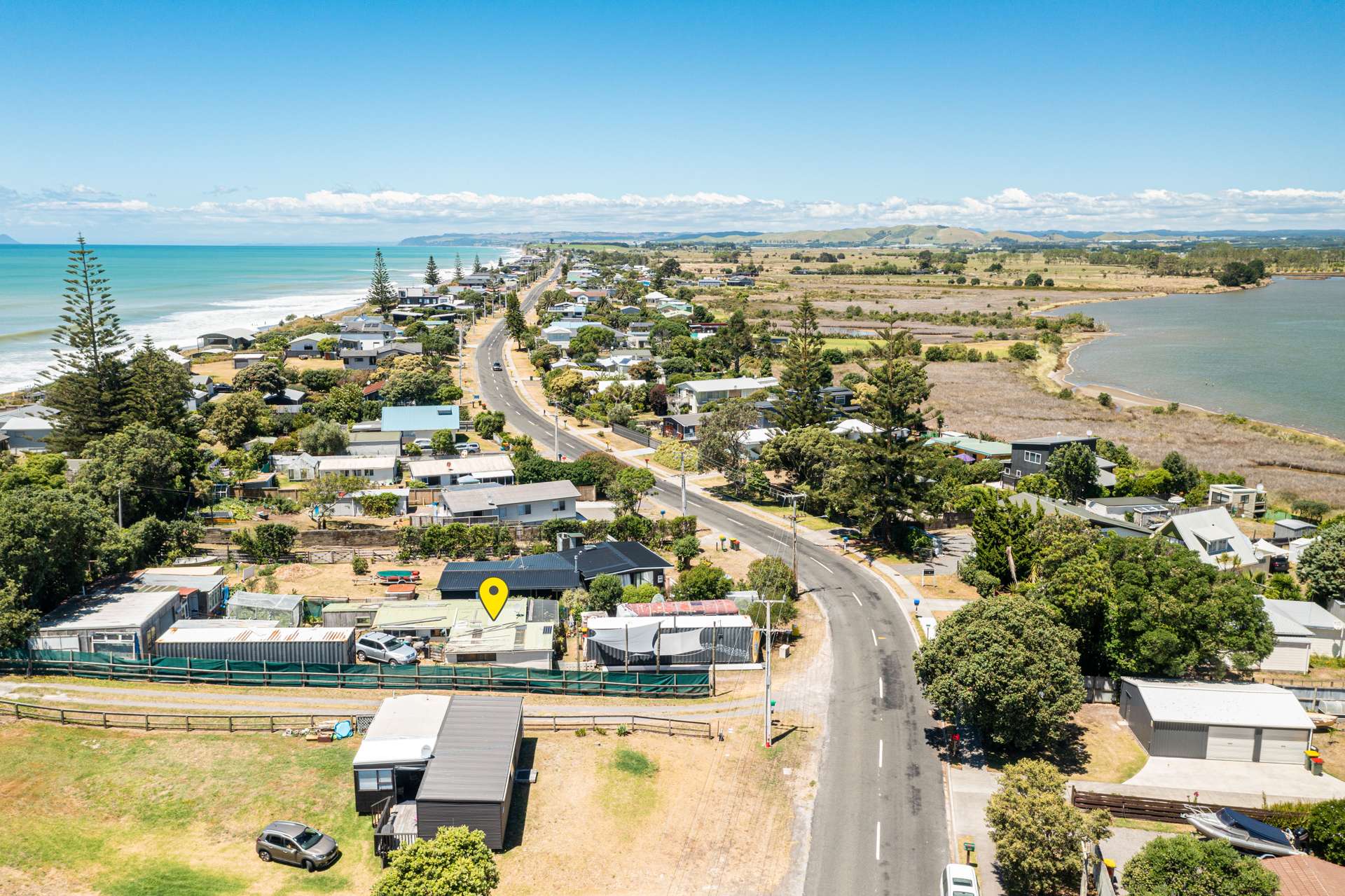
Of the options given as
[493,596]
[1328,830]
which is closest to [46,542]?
[493,596]

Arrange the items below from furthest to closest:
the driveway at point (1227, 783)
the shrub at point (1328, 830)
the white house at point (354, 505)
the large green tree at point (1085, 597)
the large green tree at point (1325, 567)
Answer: the white house at point (354, 505) < the large green tree at point (1325, 567) < the large green tree at point (1085, 597) < the driveway at point (1227, 783) < the shrub at point (1328, 830)

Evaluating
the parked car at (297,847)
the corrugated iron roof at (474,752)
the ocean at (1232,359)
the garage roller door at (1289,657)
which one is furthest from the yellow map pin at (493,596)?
the ocean at (1232,359)

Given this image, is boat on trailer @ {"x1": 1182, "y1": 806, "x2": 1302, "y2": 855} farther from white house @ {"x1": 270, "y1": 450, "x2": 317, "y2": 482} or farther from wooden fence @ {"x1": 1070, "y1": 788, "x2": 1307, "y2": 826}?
white house @ {"x1": 270, "y1": 450, "x2": 317, "y2": 482}

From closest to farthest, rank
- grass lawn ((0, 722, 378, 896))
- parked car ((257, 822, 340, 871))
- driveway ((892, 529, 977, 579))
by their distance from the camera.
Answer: grass lawn ((0, 722, 378, 896)) → parked car ((257, 822, 340, 871)) → driveway ((892, 529, 977, 579))

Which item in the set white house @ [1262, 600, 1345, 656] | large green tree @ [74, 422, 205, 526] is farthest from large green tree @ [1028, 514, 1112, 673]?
large green tree @ [74, 422, 205, 526]

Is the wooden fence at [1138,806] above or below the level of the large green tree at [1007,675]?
below

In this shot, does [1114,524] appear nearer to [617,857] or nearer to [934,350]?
[617,857]

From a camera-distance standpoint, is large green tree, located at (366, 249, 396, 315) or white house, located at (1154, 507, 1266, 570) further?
large green tree, located at (366, 249, 396, 315)

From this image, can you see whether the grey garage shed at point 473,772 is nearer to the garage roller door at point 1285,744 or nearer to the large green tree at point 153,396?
the garage roller door at point 1285,744
